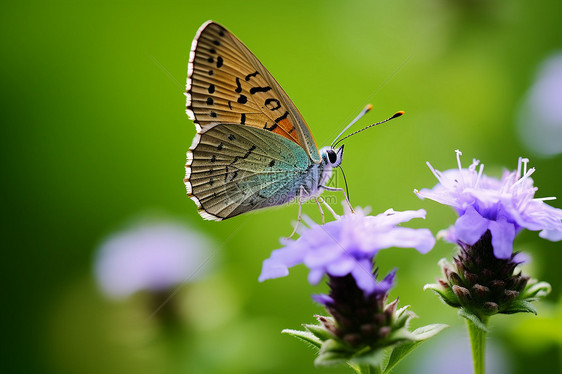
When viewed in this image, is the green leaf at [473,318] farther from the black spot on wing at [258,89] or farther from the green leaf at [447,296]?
the black spot on wing at [258,89]

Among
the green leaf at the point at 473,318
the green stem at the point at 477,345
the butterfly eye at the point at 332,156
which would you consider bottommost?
the green stem at the point at 477,345

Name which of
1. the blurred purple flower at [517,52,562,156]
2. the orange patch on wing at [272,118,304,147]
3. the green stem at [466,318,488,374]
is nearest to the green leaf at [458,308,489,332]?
the green stem at [466,318,488,374]

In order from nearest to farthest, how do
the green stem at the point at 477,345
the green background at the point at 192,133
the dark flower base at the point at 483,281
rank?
1. the dark flower base at the point at 483,281
2. the green stem at the point at 477,345
3. the green background at the point at 192,133

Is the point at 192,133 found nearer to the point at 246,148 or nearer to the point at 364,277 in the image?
the point at 246,148

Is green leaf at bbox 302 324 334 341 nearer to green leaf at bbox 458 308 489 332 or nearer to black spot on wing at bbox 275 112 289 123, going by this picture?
green leaf at bbox 458 308 489 332

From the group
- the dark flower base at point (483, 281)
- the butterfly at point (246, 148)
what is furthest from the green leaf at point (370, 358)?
the butterfly at point (246, 148)

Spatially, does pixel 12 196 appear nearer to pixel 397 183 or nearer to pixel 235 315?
pixel 235 315

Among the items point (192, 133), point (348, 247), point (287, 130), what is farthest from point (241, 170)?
point (192, 133)
